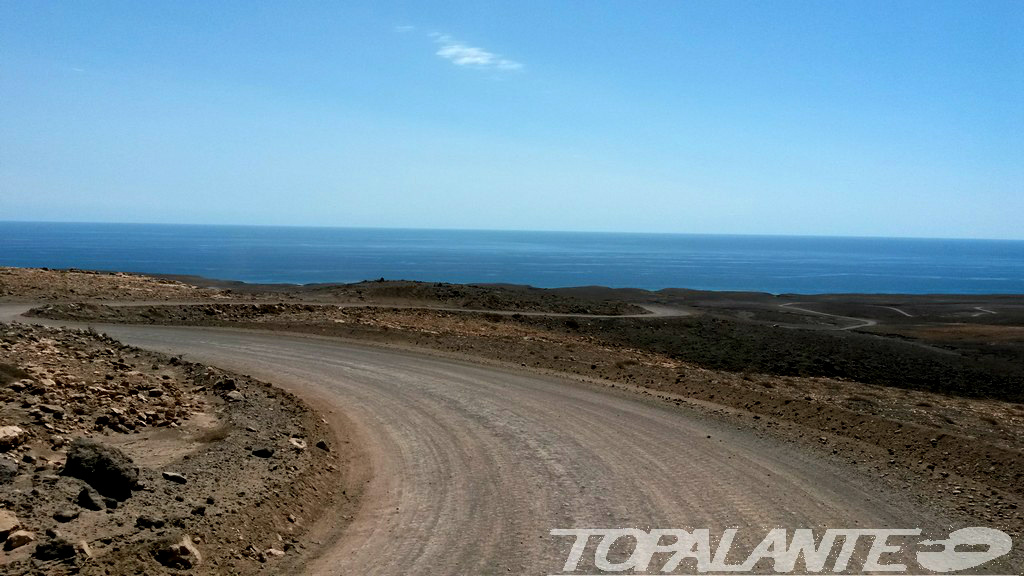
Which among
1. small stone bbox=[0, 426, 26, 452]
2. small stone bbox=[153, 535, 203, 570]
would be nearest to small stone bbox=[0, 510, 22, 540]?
small stone bbox=[153, 535, 203, 570]

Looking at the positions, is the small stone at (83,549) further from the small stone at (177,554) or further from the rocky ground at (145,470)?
the small stone at (177,554)

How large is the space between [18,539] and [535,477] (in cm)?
681

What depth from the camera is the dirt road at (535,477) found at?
8352mm

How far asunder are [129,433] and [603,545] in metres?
7.31

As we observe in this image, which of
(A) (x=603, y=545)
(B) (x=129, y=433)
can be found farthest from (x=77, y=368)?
(A) (x=603, y=545)

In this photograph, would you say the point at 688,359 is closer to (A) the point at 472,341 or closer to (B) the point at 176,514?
(A) the point at 472,341

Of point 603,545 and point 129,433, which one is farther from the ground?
point 129,433

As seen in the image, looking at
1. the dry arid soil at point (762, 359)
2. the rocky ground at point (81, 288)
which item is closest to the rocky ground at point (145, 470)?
the dry arid soil at point (762, 359)

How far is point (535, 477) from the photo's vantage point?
10.9m

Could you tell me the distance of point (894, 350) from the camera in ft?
116

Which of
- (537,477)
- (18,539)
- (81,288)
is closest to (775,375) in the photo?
(537,477)

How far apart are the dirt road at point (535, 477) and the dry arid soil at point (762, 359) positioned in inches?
57.2

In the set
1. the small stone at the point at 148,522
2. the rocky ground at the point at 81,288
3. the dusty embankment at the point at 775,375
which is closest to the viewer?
the small stone at the point at 148,522

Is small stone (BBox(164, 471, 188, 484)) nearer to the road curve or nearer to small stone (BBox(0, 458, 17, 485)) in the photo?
small stone (BBox(0, 458, 17, 485))
